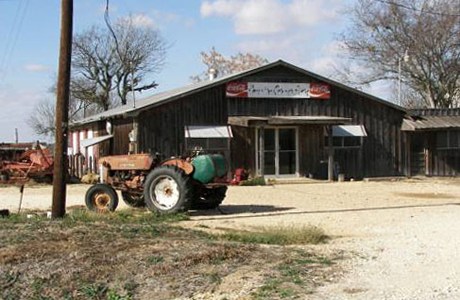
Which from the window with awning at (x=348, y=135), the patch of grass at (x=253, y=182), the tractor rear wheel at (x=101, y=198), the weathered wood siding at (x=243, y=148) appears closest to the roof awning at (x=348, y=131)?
the window with awning at (x=348, y=135)

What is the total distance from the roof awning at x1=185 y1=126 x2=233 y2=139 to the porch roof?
0.39 metres

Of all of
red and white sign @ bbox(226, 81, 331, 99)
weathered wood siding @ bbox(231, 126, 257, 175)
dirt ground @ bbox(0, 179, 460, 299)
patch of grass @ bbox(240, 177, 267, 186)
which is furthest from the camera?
red and white sign @ bbox(226, 81, 331, 99)

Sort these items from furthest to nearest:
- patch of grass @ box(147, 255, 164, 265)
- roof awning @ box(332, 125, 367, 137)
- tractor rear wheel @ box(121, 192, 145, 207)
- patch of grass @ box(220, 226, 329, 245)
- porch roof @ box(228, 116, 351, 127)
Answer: roof awning @ box(332, 125, 367, 137) < porch roof @ box(228, 116, 351, 127) < tractor rear wheel @ box(121, 192, 145, 207) < patch of grass @ box(220, 226, 329, 245) < patch of grass @ box(147, 255, 164, 265)

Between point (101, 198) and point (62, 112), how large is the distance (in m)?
3.05

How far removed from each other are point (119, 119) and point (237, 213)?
45.4 feet

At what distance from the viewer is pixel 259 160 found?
27234mm

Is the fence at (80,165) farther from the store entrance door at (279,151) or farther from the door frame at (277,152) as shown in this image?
the store entrance door at (279,151)

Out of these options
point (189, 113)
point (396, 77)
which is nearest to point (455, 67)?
point (396, 77)

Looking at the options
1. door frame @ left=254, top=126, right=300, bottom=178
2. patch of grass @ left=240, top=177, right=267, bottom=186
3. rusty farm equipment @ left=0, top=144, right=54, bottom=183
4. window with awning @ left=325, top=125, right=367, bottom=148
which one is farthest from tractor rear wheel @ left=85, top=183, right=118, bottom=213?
window with awning @ left=325, top=125, right=367, bottom=148

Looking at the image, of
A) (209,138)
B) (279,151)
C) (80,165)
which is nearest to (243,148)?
(209,138)

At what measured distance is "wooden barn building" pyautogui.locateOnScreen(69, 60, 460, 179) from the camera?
26344 mm

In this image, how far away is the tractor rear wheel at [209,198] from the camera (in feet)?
51.2

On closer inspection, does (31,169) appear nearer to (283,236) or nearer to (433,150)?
(433,150)

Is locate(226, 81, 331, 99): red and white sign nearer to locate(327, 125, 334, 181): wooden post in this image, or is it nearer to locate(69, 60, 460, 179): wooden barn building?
locate(69, 60, 460, 179): wooden barn building
